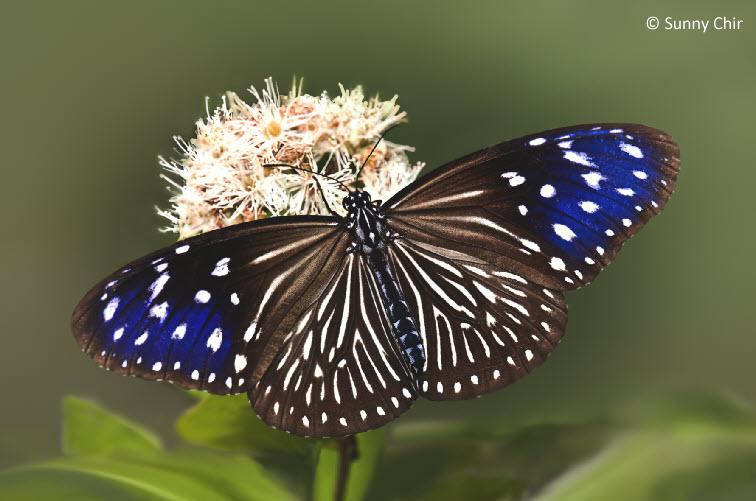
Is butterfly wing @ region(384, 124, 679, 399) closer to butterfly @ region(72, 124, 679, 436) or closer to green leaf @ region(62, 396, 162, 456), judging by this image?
butterfly @ region(72, 124, 679, 436)

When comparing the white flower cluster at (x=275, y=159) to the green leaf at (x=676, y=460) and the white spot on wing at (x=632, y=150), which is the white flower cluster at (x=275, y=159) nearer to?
the white spot on wing at (x=632, y=150)

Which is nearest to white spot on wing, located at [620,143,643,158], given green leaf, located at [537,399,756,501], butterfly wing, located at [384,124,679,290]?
butterfly wing, located at [384,124,679,290]

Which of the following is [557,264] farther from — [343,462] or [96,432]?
[96,432]

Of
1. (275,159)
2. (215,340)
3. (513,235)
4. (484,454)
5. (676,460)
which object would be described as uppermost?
(275,159)

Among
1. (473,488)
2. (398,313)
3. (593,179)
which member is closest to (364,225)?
(398,313)

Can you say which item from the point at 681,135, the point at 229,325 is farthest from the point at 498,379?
the point at 681,135
